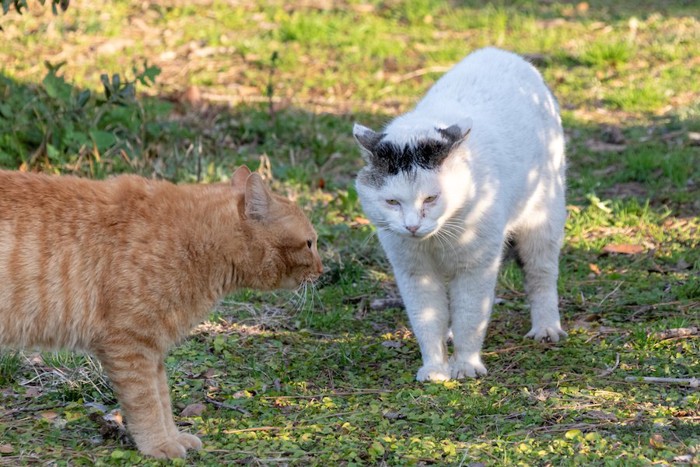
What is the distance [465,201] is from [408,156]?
1.27 ft

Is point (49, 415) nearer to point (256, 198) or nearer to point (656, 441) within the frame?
point (256, 198)

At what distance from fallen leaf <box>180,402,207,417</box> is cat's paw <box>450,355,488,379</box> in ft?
4.61

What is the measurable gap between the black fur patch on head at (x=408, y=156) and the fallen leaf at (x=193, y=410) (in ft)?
5.08

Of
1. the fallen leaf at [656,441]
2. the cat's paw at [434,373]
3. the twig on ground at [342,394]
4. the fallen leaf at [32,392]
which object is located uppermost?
the fallen leaf at [656,441]

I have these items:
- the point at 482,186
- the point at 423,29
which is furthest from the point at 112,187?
the point at 423,29

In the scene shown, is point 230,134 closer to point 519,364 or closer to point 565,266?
point 565,266

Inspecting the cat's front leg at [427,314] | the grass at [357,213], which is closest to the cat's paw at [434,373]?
the cat's front leg at [427,314]

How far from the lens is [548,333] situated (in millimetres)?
5926

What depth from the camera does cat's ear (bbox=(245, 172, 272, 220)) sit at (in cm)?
442

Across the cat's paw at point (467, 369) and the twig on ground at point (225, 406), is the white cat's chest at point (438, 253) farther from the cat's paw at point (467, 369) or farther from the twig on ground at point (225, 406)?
the twig on ground at point (225, 406)

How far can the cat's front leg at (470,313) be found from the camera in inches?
212

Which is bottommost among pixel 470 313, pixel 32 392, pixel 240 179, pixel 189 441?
pixel 32 392

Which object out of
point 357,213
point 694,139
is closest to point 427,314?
point 357,213

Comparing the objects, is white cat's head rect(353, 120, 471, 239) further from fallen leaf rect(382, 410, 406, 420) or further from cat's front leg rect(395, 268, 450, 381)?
fallen leaf rect(382, 410, 406, 420)
